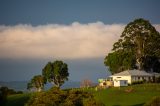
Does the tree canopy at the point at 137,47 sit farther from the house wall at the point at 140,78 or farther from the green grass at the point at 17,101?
the green grass at the point at 17,101

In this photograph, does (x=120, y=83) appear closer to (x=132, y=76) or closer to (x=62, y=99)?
(x=132, y=76)

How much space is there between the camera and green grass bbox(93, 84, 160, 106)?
86.0 metres

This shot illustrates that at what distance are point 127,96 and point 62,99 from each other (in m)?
36.1

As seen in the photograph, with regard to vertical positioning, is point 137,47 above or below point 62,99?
above

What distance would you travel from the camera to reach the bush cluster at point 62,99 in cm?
5862

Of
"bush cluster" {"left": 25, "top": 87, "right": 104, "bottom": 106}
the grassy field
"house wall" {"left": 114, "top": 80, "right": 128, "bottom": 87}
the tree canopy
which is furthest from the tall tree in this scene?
"bush cluster" {"left": 25, "top": 87, "right": 104, "bottom": 106}

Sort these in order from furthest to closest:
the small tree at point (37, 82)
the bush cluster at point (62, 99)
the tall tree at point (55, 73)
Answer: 1. the small tree at point (37, 82)
2. the tall tree at point (55, 73)
3. the bush cluster at point (62, 99)

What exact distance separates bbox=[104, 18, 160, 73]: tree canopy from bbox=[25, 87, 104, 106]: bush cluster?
8564 centimetres

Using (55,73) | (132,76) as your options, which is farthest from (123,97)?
(55,73)

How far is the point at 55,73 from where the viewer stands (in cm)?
15425

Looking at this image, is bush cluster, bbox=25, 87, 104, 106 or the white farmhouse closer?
bush cluster, bbox=25, 87, 104, 106

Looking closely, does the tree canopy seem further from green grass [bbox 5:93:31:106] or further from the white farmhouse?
green grass [bbox 5:93:31:106]

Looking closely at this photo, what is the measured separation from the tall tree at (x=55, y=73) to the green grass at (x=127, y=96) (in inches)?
2030

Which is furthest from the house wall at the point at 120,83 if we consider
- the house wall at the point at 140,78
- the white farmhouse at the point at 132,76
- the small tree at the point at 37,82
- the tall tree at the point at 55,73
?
the small tree at the point at 37,82
